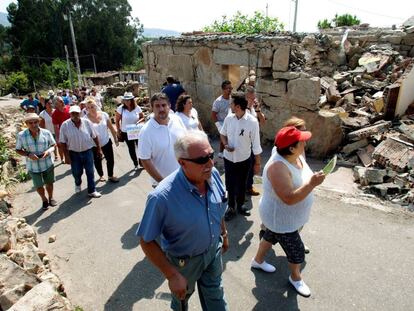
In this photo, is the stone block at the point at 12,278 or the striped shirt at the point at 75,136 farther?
the striped shirt at the point at 75,136

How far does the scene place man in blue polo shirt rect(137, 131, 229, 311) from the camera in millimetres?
2166

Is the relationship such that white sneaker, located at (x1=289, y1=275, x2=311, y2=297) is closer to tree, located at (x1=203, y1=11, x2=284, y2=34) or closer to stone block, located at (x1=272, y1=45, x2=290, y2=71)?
stone block, located at (x1=272, y1=45, x2=290, y2=71)

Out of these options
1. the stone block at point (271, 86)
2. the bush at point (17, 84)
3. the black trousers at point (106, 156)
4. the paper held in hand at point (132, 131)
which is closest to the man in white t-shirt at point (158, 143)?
the paper held in hand at point (132, 131)

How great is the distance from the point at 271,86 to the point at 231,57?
137 centimetres

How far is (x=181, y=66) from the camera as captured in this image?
31.6 feet

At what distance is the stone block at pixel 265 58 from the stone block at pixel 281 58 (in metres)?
0.12

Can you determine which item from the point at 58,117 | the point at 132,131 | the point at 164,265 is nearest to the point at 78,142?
the point at 132,131

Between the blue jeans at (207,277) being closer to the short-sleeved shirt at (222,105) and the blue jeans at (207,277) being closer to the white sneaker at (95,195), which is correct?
the white sneaker at (95,195)

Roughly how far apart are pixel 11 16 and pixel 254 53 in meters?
50.2

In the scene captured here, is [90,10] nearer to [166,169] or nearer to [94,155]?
[94,155]


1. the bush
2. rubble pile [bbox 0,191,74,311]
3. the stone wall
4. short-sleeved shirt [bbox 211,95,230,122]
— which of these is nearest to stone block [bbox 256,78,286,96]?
the stone wall

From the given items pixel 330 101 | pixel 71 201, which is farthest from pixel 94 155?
pixel 330 101

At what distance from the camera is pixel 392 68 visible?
8.71 m

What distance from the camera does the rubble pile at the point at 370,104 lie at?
562 cm
